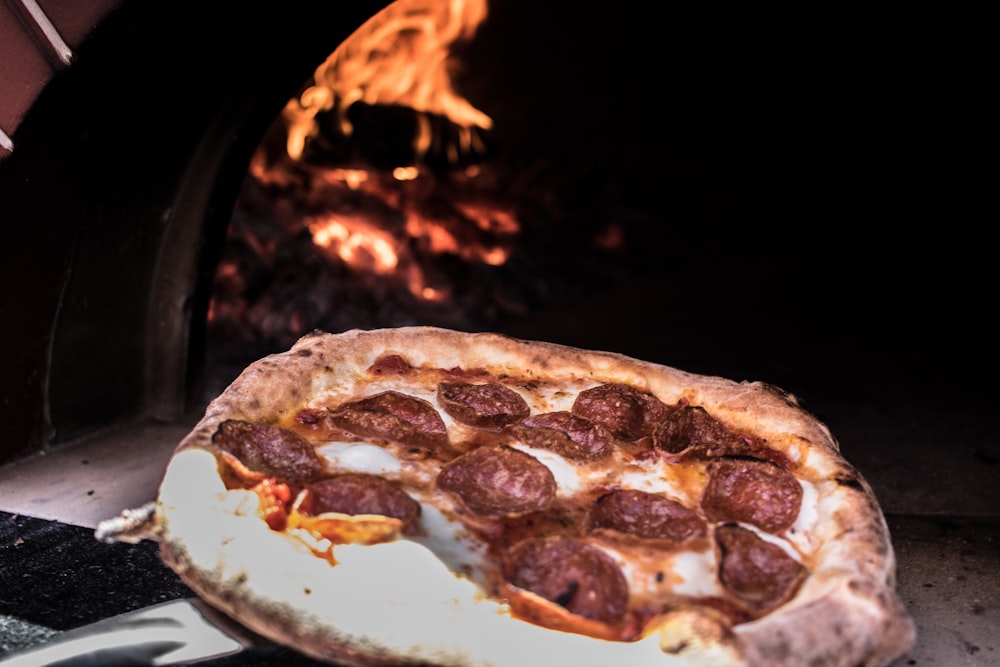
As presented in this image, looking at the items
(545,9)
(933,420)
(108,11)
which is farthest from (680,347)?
(108,11)

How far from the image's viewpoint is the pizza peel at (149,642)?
1566 mm

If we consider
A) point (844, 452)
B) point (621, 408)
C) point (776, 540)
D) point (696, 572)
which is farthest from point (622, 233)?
point (696, 572)

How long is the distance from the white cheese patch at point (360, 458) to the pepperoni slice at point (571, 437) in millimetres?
325

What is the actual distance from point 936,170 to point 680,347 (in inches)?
166

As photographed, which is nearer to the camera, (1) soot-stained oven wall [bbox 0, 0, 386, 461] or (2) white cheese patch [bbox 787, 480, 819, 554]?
(2) white cheese patch [bbox 787, 480, 819, 554]

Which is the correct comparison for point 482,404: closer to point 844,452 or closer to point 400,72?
point 844,452

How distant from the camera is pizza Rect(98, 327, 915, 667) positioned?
152 cm

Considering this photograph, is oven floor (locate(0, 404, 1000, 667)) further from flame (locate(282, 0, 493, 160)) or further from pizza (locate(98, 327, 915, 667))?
flame (locate(282, 0, 493, 160))

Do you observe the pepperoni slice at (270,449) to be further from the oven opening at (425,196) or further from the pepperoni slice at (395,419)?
the oven opening at (425,196)

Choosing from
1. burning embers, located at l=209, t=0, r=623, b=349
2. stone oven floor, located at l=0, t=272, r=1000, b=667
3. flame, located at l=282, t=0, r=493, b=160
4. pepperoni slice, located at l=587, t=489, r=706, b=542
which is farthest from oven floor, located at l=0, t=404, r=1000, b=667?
flame, located at l=282, t=0, r=493, b=160

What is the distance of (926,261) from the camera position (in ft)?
26.4

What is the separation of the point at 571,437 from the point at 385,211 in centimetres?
317

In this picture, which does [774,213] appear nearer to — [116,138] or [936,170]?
[936,170]

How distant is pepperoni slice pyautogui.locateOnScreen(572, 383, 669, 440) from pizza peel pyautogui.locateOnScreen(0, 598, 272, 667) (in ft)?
3.42
